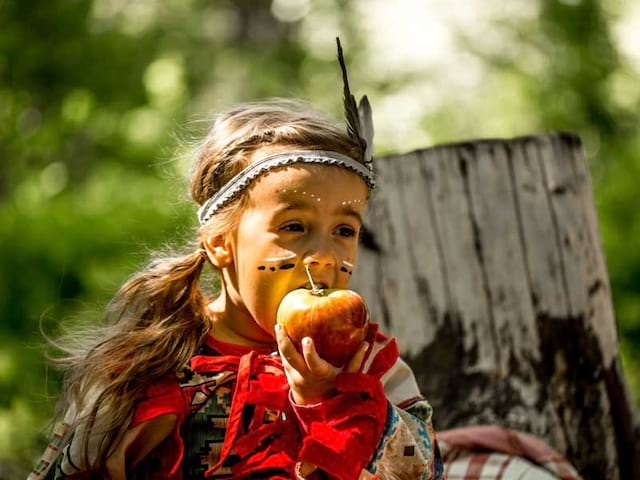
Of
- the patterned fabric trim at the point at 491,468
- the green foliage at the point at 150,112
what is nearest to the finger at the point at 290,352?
the green foliage at the point at 150,112

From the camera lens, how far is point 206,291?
10.1 feet

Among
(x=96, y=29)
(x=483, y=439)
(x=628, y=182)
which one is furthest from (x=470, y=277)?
(x=96, y=29)

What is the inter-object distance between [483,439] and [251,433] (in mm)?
1433

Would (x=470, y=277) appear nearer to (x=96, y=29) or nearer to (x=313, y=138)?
(x=313, y=138)

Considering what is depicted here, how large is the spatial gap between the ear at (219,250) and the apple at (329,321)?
357mm

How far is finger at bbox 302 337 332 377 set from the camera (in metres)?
2.22

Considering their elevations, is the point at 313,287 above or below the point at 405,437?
above

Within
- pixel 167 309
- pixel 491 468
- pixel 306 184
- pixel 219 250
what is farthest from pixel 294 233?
pixel 491 468

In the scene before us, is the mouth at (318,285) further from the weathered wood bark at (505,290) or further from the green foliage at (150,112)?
the weathered wood bark at (505,290)

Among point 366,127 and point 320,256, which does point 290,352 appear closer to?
point 320,256

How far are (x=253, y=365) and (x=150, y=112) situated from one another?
8721mm

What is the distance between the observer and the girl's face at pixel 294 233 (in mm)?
2447

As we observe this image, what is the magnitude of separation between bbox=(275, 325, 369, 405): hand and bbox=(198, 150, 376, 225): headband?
43 cm

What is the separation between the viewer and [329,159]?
8.26ft
